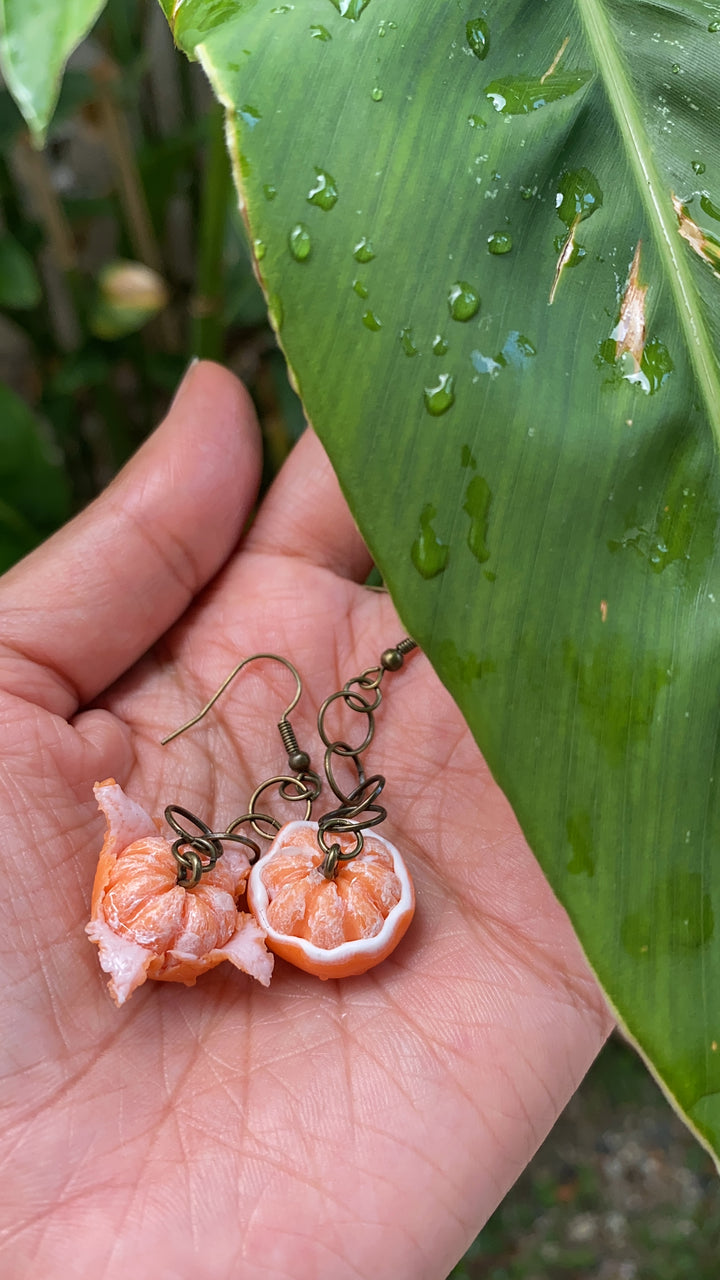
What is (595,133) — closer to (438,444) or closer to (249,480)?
(438,444)

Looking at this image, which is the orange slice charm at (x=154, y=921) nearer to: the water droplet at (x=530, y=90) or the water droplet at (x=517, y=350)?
the water droplet at (x=517, y=350)

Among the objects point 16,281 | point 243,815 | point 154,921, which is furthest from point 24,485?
point 154,921

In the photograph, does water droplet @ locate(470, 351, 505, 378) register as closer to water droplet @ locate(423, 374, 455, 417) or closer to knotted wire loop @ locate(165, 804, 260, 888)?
water droplet @ locate(423, 374, 455, 417)

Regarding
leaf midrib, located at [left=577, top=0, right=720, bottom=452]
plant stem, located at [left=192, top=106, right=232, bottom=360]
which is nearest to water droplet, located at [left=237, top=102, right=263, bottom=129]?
leaf midrib, located at [left=577, top=0, right=720, bottom=452]

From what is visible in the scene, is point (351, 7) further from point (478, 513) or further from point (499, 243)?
point (478, 513)

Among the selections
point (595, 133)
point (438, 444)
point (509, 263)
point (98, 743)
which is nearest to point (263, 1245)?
point (98, 743)

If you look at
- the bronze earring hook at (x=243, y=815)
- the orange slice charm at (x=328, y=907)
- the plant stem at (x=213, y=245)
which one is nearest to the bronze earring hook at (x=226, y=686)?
the bronze earring hook at (x=243, y=815)
